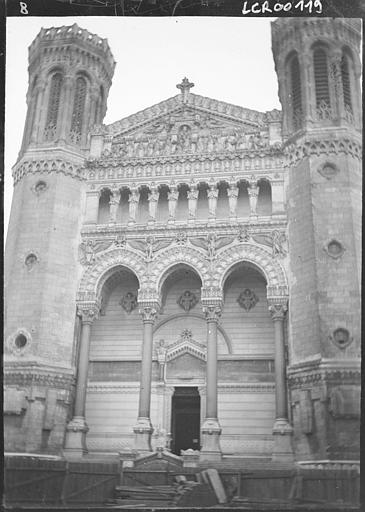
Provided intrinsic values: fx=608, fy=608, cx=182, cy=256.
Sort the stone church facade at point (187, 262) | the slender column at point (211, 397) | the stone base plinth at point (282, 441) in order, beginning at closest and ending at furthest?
the stone base plinth at point (282, 441) → the slender column at point (211, 397) → the stone church facade at point (187, 262)

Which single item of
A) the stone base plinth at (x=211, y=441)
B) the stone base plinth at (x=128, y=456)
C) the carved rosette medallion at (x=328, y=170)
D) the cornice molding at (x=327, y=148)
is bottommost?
the stone base plinth at (x=128, y=456)

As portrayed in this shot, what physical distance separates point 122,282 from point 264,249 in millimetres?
5062

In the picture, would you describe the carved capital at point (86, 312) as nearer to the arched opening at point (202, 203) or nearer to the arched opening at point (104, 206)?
the arched opening at point (104, 206)

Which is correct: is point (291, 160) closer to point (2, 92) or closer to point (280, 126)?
point (280, 126)

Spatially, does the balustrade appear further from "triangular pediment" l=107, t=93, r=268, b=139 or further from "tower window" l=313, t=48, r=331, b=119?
"tower window" l=313, t=48, r=331, b=119

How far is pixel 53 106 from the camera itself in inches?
861

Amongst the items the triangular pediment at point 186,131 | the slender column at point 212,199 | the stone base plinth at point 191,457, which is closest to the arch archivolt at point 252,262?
the slender column at point 212,199

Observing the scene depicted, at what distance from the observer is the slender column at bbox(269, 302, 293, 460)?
16562mm

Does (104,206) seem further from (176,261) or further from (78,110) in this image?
(78,110)

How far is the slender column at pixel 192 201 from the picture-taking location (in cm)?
1977

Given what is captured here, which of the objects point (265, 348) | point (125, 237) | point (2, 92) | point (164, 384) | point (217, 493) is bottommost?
point (217, 493)

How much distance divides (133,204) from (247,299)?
16.1 ft

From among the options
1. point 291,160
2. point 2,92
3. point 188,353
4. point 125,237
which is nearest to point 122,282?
point 125,237

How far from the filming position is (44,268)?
18.8 m
